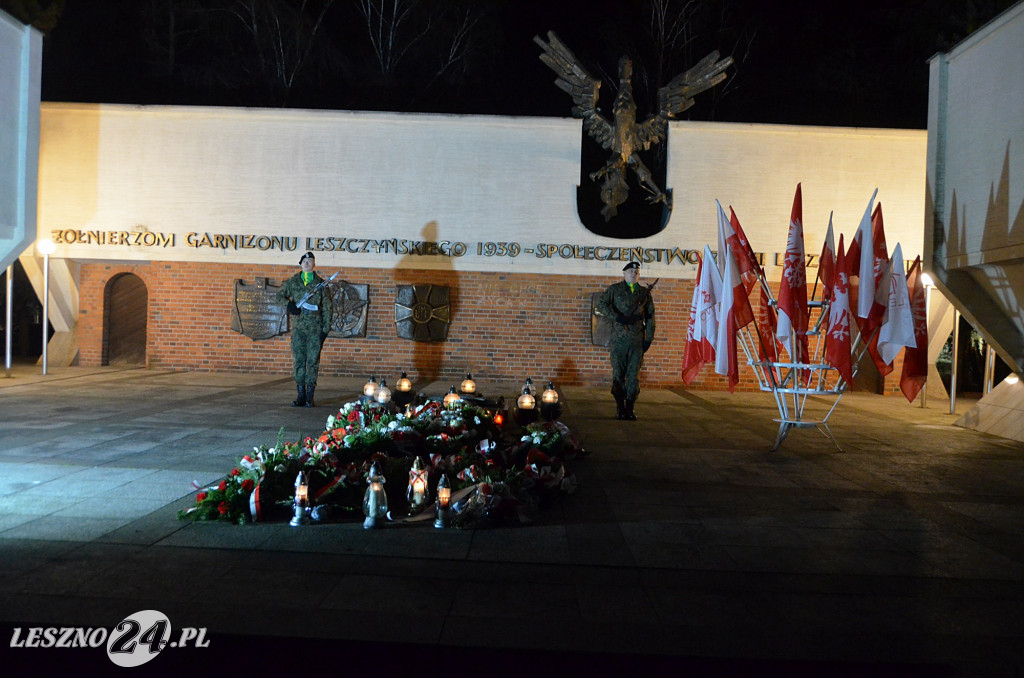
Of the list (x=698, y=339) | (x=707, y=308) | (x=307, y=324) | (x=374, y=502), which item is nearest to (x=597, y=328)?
(x=307, y=324)

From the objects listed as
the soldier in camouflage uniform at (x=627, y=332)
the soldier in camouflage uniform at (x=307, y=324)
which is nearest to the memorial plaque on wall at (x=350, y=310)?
the soldier in camouflage uniform at (x=307, y=324)

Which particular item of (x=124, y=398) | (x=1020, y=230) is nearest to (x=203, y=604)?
(x=124, y=398)

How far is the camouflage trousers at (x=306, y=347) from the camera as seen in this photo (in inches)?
427

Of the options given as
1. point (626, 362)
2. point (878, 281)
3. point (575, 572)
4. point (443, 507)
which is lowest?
point (575, 572)

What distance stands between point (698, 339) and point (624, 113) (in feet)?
25.3

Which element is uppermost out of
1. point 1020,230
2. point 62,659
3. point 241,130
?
point 241,130

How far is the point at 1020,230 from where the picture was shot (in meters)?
8.66

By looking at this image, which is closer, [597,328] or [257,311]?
[597,328]

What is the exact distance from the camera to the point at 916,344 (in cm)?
773

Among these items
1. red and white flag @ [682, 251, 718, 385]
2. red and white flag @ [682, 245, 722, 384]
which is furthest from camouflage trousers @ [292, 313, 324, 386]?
red and white flag @ [682, 245, 722, 384]

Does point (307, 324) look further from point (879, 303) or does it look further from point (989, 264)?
point (989, 264)

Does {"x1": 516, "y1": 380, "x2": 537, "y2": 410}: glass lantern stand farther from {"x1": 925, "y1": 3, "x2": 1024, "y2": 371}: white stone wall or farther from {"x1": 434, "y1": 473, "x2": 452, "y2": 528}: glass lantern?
{"x1": 925, "y1": 3, "x2": 1024, "y2": 371}: white stone wall

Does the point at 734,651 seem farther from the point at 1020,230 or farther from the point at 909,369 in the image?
the point at 1020,230

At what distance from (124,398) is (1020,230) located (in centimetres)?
1152
